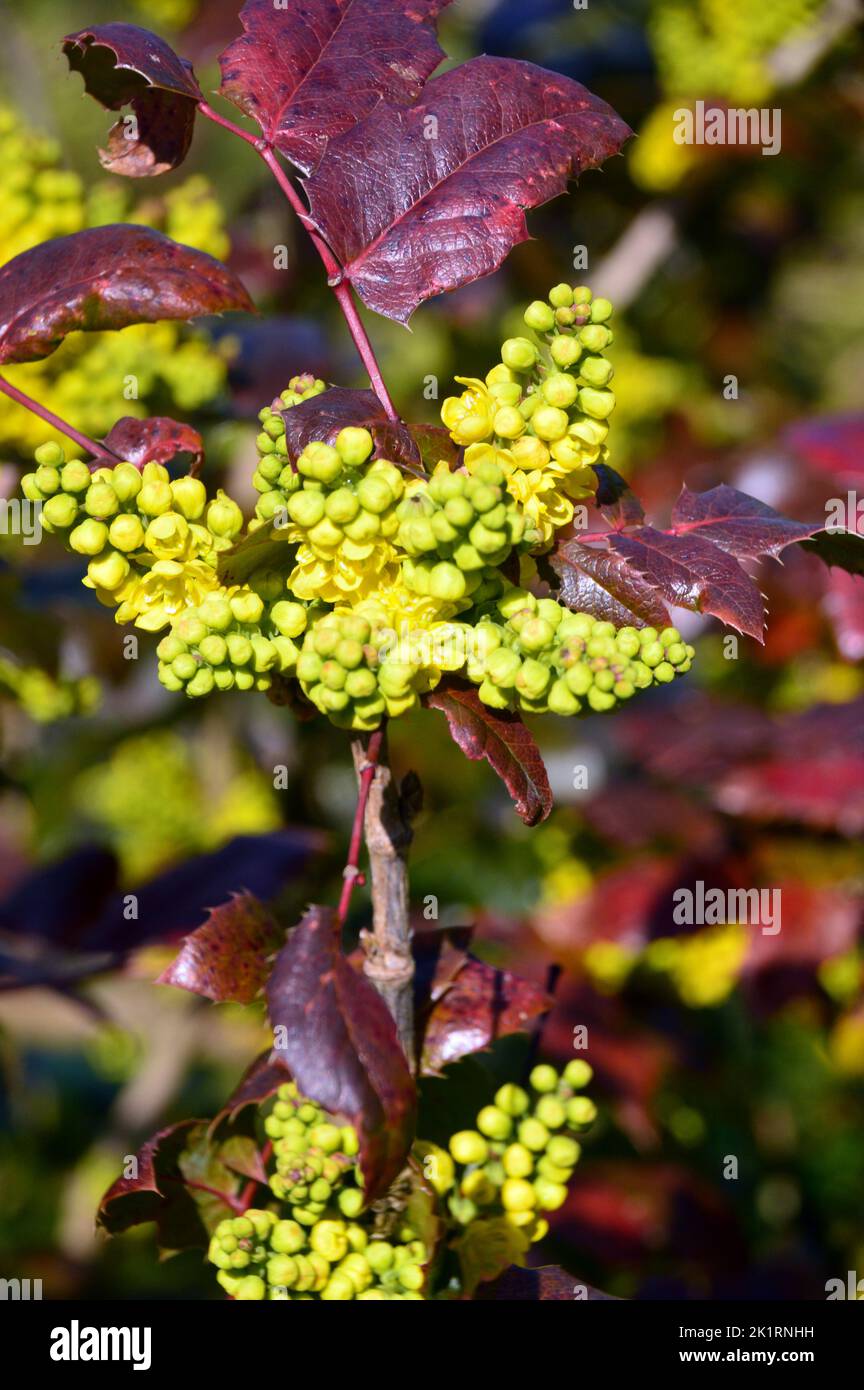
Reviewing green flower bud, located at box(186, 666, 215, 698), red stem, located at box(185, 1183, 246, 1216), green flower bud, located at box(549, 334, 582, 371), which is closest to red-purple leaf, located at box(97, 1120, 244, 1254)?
red stem, located at box(185, 1183, 246, 1216)

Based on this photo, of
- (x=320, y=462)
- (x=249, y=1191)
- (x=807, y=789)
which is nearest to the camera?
(x=320, y=462)

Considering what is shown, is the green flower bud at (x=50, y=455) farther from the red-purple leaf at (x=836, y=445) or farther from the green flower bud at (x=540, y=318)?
the red-purple leaf at (x=836, y=445)

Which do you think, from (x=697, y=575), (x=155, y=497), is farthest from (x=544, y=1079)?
(x=155, y=497)

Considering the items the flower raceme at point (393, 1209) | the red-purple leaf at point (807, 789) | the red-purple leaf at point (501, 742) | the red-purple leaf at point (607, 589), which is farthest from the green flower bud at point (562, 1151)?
the red-purple leaf at point (807, 789)

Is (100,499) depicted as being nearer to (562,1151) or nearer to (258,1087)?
(258,1087)

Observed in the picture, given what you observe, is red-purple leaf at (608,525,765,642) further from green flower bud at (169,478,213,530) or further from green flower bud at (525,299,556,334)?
green flower bud at (169,478,213,530)

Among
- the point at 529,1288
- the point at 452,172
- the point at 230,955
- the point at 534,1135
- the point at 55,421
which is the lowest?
the point at 529,1288
